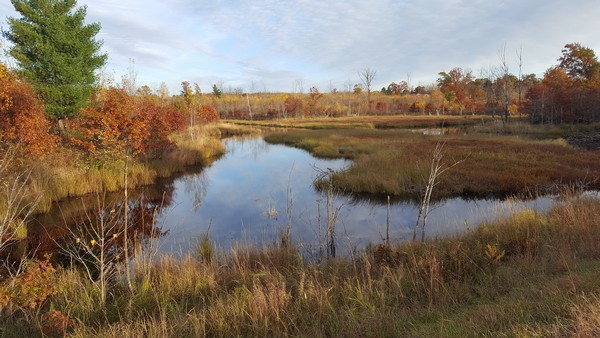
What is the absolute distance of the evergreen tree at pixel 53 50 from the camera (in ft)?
65.8

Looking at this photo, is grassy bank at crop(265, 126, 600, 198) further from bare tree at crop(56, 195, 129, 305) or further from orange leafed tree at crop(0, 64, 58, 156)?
orange leafed tree at crop(0, 64, 58, 156)

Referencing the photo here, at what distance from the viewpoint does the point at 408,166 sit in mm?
16531

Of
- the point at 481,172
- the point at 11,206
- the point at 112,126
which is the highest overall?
the point at 112,126

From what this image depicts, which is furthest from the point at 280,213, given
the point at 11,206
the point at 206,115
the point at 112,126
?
the point at 206,115

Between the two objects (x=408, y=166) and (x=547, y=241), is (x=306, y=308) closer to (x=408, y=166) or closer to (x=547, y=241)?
(x=547, y=241)

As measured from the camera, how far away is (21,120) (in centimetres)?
1159

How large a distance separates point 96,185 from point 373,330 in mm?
14974

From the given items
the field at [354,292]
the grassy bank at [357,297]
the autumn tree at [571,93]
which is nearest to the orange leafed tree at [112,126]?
the field at [354,292]

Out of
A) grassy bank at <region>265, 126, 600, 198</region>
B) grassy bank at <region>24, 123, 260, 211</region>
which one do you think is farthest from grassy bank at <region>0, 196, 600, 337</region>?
grassy bank at <region>265, 126, 600, 198</region>

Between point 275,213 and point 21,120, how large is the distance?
8872 mm

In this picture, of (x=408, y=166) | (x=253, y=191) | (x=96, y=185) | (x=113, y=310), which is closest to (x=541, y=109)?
(x=408, y=166)

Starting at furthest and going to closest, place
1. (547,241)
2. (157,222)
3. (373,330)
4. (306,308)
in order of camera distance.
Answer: (157,222)
(547,241)
(306,308)
(373,330)

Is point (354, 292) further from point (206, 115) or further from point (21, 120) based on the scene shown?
point (206, 115)

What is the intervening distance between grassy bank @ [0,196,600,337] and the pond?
1333 millimetres
